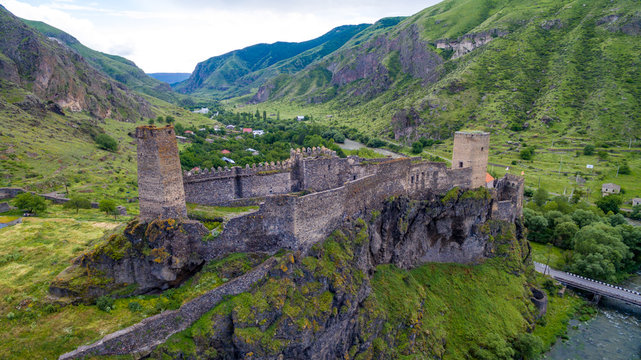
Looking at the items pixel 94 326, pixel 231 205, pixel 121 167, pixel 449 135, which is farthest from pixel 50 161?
pixel 449 135

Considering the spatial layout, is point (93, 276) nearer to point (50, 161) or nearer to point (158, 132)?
point (158, 132)

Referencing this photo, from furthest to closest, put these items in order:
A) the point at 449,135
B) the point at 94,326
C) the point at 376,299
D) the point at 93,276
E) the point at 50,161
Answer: the point at 449,135 < the point at 50,161 < the point at 376,299 < the point at 93,276 < the point at 94,326

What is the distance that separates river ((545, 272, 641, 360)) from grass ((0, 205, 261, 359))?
134ft

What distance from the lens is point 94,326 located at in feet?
69.5

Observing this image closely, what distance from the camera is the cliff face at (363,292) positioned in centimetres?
2345

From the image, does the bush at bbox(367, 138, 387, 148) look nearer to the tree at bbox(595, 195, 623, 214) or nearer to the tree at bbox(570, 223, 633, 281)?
the tree at bbox(595, 195, 623, 214)

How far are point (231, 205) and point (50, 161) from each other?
58.2 m

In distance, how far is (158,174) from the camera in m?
25.0

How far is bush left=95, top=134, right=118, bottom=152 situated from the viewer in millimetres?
89812

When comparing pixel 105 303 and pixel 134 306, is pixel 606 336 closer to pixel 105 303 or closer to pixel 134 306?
pixel 134 306

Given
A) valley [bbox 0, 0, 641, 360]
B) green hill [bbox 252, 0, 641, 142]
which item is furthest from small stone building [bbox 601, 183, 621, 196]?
green hill [bbox 252, 0, 641, 142]

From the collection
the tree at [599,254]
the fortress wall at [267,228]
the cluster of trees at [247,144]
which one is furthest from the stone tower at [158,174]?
the tree at [599,254]

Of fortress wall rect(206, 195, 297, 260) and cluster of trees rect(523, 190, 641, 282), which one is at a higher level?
fortress wall rect(206, 195, 297, 260)

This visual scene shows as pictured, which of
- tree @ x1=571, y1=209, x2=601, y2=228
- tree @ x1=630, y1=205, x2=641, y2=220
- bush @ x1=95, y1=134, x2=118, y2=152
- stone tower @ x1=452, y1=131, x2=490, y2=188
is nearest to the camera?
stone tower @ x1=452, y1=131, x2=490, y2=188
